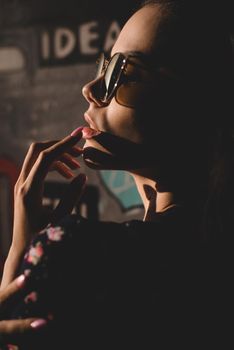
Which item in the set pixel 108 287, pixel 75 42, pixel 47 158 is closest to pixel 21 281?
pixel 108 287

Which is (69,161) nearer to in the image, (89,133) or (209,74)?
(89,133)

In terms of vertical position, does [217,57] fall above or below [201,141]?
above

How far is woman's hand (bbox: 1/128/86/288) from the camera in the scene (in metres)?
0.96

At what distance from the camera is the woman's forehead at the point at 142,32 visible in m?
0.96

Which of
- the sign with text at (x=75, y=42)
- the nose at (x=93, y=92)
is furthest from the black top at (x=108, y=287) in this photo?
the sign with text at (x=75, y=42)

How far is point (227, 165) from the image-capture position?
1.03 m

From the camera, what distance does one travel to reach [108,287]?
2.63 feet

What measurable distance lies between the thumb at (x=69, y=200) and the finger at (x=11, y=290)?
170 millimetres

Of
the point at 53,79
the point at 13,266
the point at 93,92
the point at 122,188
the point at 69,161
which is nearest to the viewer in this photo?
the point at 13,266

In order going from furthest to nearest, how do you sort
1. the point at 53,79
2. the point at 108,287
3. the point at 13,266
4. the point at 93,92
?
the point at 53,79 → the point at 93,92 → the point at 13,266 → the point at 108,287

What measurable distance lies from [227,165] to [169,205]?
17 centimetres

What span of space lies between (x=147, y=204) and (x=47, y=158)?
10.6 inches

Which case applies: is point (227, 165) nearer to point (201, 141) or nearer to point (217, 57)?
point (201, 141)

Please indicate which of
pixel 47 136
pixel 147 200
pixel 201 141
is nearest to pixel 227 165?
pixel 201 141
